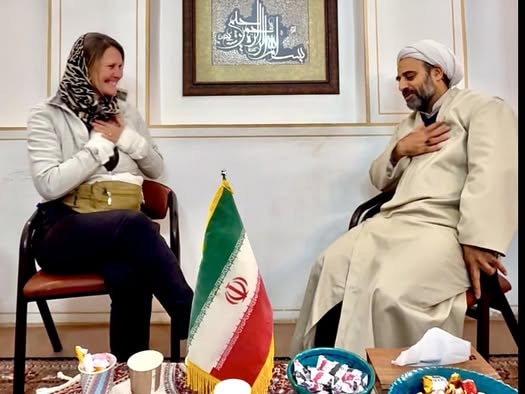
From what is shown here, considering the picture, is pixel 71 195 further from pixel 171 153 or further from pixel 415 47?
pixel 415 47

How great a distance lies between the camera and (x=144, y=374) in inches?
34.2

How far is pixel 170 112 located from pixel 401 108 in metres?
1.22

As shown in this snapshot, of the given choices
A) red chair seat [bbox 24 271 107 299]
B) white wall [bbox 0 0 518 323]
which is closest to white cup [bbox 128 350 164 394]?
red chair seat [bbox 24 271 107 299]

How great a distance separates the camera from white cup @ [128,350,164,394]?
868 mm

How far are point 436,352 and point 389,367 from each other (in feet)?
0.34

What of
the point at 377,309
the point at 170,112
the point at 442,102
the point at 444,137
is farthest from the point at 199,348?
the point at 170,112

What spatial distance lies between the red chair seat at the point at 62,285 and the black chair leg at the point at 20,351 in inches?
2.6

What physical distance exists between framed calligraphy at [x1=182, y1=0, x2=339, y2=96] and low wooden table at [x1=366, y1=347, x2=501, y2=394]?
165cm

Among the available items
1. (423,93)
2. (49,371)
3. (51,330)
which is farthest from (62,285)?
(423,93)

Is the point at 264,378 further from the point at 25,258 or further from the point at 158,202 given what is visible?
the point at 158,202

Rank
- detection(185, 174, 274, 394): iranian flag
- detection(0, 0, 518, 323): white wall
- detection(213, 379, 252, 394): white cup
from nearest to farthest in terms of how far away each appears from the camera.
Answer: detection(213, 379, 252, 394): white cup
detection(185, 174, 274, 394): iranian flag
detection(0, 0, 518, 323): white wall

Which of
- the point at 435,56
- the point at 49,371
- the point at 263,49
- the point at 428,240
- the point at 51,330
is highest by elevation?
the point at 263,49

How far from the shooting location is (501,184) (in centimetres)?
149

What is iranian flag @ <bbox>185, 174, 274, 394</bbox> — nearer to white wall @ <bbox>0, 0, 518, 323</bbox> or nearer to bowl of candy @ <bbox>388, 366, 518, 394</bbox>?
bowl of candy @ <bbox>388, 366, 518, 394</bbox>
